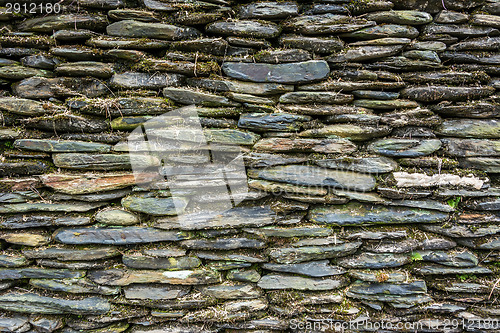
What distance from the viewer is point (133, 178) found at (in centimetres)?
285

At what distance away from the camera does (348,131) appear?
290 centimetres

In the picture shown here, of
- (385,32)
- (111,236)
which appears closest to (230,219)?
(111,236)

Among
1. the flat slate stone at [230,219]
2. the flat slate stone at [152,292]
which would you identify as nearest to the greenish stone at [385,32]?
the flat slate stone at [230,219]

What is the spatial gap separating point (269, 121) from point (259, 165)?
484 millimetres

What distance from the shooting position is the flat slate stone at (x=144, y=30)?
2883 mm

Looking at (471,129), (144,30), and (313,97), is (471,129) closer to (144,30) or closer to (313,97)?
(313,97)

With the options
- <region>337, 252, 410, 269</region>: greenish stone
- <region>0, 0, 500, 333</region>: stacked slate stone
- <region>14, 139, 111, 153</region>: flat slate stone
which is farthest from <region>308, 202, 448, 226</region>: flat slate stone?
<region>14, 139, 111, 153</region>: flat slate stone

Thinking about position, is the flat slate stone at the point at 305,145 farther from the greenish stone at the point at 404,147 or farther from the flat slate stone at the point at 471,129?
the flat slate stone at the point at 471,129

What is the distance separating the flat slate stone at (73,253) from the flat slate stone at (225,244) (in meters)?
0.84

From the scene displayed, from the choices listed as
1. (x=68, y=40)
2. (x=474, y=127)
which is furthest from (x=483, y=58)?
(x=68, y=40)

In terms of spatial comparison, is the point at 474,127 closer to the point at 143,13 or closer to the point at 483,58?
the point at 483,58

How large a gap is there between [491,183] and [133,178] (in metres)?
3.97

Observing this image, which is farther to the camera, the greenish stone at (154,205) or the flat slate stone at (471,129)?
the flat slate stone at (471,129)

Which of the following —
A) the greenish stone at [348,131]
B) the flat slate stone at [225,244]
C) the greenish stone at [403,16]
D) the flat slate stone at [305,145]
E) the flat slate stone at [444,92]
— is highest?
the greenish stone at [403,16]
